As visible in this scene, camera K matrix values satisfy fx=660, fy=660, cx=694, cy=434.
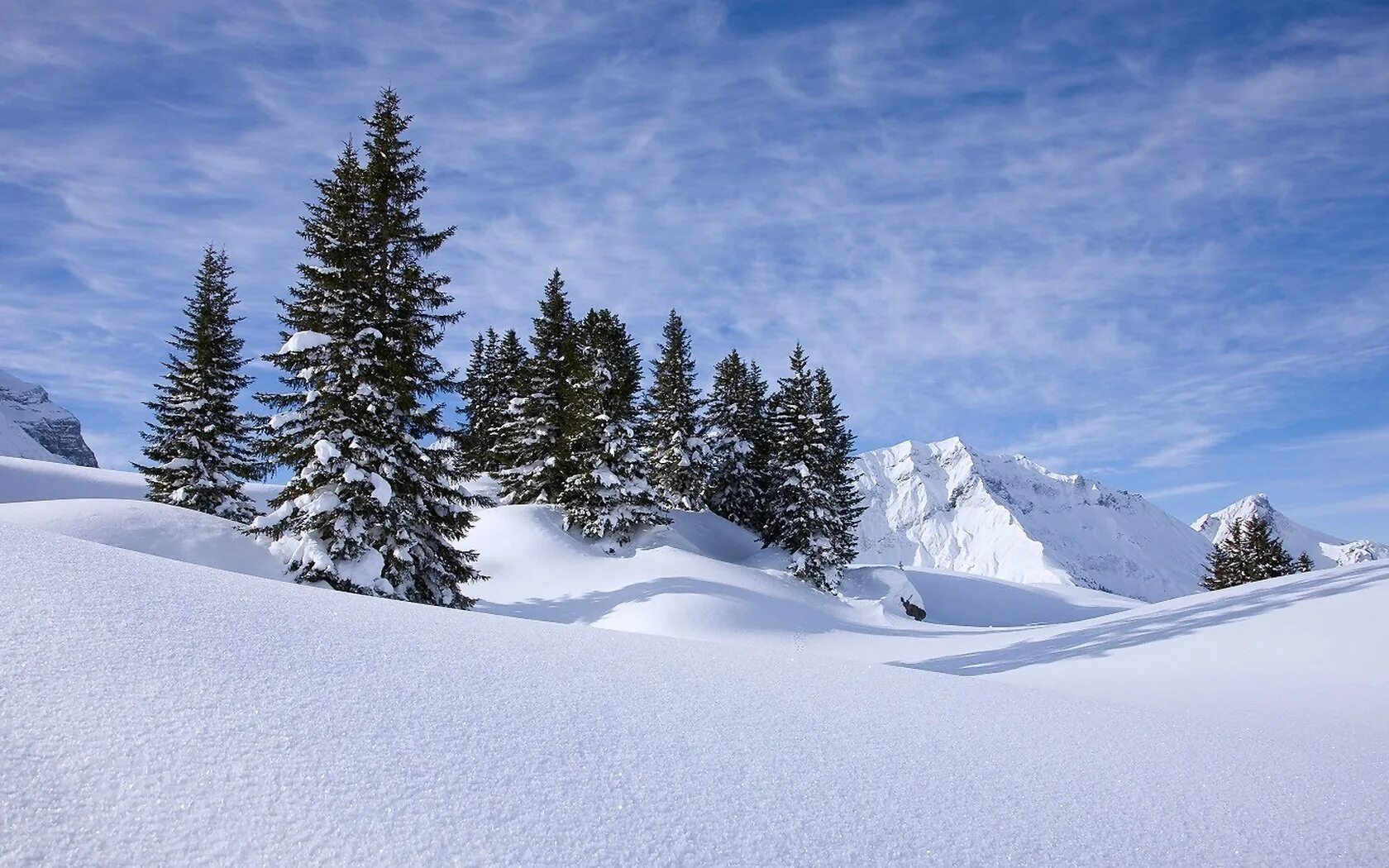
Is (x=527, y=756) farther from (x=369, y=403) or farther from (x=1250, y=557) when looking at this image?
(x=1250, y=557)

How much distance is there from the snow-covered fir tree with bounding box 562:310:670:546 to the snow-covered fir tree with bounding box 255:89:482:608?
9.98m

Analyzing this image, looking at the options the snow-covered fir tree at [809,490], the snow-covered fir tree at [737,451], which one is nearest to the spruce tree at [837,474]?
the snow-covered fir tree at [809,490]

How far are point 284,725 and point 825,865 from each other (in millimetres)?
2440

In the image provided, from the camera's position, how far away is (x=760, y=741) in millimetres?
3766

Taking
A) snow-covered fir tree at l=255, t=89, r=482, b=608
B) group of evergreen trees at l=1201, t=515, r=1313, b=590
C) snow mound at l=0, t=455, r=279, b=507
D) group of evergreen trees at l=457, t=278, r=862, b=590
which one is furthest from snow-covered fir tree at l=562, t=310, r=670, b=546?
group of evergreen trees at l=1201, t=515, r=1313, b=590

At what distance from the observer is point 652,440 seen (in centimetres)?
3772

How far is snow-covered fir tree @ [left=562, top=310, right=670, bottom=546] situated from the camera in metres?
27.8

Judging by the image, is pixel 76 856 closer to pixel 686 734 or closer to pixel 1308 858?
pixel 686 734

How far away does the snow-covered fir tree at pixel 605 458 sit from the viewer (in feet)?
91.3

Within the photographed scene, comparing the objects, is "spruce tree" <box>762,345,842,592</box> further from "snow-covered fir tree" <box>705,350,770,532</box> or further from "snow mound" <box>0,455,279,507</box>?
"snow mound" <box>0,455,279,507</box>

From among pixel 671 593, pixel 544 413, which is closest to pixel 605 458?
pixel 544 413

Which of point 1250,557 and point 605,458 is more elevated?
point 605,458

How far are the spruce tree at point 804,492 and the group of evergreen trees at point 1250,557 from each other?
91.7 ft

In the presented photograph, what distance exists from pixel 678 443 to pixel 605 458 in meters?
Result: 10.8
